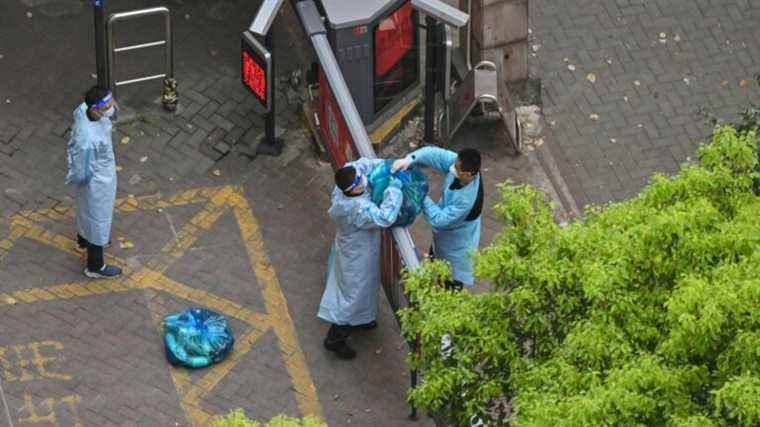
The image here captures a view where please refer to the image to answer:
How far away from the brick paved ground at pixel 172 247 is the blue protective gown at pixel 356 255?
1.62 feet

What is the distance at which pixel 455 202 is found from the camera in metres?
14.9

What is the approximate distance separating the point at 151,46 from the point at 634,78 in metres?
4.60

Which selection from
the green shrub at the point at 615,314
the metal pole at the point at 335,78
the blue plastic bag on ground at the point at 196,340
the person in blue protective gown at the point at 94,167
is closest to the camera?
the green shrub at the point at 615,314

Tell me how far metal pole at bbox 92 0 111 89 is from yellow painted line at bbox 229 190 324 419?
5.06ft

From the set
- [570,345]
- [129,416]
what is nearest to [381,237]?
[129,416]

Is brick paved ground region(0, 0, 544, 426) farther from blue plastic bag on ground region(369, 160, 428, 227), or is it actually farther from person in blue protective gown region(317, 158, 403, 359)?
blue plastic bag on ground region(369, 160, 428, 227)

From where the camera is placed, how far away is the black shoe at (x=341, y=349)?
15.7 meters

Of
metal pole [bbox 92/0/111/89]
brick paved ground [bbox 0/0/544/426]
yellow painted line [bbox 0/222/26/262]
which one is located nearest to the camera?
brick paved ground [bbox 0/0/544/426]

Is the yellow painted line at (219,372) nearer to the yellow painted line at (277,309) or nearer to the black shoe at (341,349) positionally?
the yellow painted line at (277,309)

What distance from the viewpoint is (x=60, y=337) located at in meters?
15.7

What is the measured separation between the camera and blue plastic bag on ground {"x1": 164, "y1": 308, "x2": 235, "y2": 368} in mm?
15523

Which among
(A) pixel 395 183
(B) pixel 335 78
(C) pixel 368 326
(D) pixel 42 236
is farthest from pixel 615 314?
(D) pixel 42 236

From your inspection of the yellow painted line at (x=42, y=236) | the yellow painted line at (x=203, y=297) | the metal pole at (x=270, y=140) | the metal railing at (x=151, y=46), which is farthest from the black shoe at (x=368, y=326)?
the metal railing at (x=151, y=46)

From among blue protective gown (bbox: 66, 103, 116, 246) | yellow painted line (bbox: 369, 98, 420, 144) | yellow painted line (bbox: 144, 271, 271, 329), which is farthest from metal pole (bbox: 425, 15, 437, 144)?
blue protective gown (bbox: 66, 103, 116, 246)
